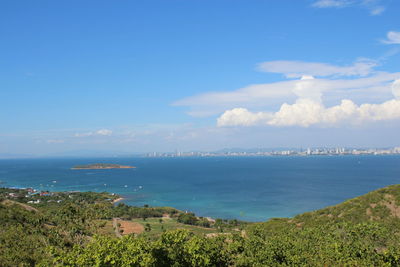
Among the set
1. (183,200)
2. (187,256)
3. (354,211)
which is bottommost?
(183,200)

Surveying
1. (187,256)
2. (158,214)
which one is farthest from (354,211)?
(158,214)

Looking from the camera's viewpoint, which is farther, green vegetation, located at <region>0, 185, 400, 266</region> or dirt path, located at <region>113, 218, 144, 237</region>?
dirt path, located at <region>113, 218, 144, 237</region>

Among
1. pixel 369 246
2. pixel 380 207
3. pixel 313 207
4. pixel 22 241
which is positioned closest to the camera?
pixel 369 246

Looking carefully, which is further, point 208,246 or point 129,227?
point 129,227

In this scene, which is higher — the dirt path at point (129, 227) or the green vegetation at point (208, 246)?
the green vegetation at point (208, 246)

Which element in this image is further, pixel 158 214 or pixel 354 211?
pixel 158 214

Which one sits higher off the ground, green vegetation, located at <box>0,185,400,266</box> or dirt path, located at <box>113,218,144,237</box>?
green vegetation, located at <box>0,185,400,266</box>

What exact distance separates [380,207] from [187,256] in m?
32.7

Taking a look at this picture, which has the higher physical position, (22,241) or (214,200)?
(22,241)

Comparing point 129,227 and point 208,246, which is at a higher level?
point 208,246

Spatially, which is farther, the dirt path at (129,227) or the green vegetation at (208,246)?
the dirt path at (129,227)

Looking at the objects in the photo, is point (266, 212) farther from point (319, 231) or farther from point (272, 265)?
point (272, 265)

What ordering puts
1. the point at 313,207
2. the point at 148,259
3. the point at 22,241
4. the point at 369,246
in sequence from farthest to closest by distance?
the point at 313,207
the point at 22,241
the point at 369,246
the point at 148,259

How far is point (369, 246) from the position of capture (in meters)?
22.4
